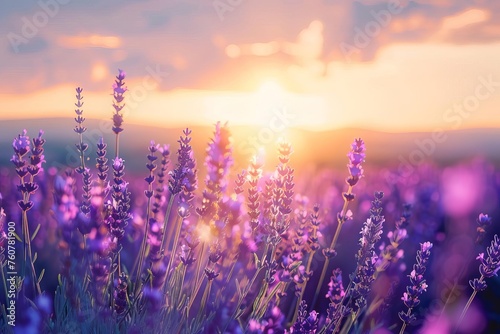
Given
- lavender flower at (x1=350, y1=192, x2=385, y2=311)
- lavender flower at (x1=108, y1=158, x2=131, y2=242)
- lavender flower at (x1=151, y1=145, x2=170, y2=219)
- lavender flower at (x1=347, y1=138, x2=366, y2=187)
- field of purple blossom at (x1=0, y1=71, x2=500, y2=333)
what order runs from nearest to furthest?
field of purple blossom at (x1=0, y1=71, x2=500, y2=333), lavender flower at (x1=108, y1=158, x2=131, y2=242), lavender flower at (x1=350, y1=192, x2=385, y2=311), lavender flower at (x1=347, y1=138, x2=366, y2=187), lavender flower at (x1=151, y1=145, x2=170, y2=219)

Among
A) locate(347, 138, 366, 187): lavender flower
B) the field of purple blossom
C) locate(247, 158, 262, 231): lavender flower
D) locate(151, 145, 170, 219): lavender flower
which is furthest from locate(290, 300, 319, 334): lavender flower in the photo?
locate(151, 145, 170, 219): lavender flower

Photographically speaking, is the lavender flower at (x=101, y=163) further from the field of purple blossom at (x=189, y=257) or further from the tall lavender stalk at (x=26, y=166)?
the tall lavender stalk at (x=26, y=166)

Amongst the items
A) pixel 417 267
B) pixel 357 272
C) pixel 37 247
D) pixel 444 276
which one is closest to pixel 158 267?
pixel 357 272

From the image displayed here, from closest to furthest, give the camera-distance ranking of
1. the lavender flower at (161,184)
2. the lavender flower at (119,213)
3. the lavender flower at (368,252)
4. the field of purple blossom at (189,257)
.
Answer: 1. the field of purple blossom at (189,257)
2. the lavender flower at (119,213)
3. the lavender flower at (368,252)
4. the lavender flower at (161,184)

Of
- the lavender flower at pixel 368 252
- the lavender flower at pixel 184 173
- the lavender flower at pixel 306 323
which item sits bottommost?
the lavender flower at pixel 306 323

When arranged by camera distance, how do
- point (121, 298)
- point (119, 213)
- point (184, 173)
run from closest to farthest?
1. point (121, 298)
2. point (119, 213)
3. point (184, 173)

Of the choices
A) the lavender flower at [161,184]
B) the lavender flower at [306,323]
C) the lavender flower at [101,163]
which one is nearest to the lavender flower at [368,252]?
the lavender flower at [306,323]

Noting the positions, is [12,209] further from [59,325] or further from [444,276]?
[444,276]

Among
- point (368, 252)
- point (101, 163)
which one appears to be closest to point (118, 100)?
point (101, 163)

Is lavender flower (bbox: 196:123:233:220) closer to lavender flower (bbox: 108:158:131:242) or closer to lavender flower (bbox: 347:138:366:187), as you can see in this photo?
lavender flower (bbox: 108:158:131:242)

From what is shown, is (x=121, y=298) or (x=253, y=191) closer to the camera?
(x=121, y=298)

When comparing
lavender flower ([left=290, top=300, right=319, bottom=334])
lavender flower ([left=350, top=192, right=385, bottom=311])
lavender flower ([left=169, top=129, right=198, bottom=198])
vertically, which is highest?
lavender flower ([left=169, top=129, right=198, bottom=198])

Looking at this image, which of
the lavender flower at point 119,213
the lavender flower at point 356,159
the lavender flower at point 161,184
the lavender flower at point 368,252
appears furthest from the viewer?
the lavender flower at point 161,184

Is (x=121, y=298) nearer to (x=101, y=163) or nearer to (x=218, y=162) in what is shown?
(x=218, y=162)
